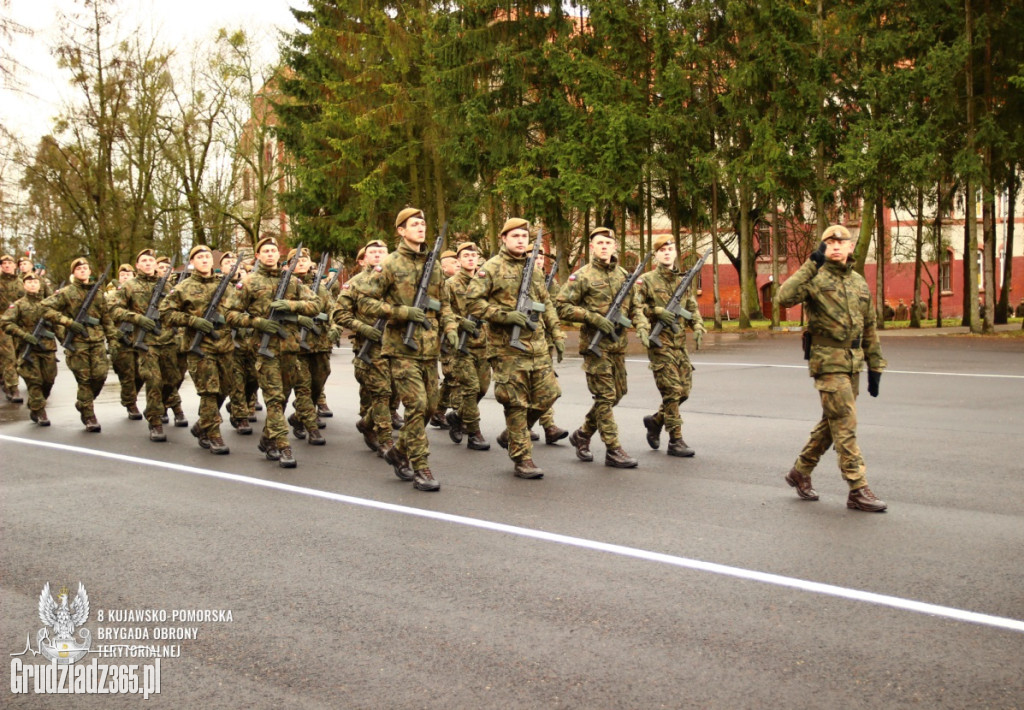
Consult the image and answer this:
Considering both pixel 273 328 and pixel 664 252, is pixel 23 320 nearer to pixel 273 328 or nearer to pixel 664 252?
pixel 273 328

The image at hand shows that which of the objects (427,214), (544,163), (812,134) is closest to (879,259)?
(812,134)

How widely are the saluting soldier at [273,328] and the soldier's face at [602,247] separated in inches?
106

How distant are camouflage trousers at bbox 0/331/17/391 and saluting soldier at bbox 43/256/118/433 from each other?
3.53m

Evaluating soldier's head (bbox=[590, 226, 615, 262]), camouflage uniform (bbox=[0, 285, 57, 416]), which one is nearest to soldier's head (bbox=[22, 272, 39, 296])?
camouflage uniform (bbox=[0, 285, 57, 416])

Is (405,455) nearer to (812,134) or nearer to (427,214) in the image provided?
(812,134)

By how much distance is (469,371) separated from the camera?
10945 mm

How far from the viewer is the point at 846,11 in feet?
90.8

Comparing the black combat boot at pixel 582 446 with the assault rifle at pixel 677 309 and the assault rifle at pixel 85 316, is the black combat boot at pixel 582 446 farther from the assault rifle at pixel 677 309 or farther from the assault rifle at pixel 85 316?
the assault rifle at pixel 85 316

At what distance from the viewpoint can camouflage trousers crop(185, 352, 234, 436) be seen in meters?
10.6

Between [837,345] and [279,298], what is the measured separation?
5.23 meters

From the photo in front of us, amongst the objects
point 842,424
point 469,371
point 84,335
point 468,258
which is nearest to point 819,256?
point 842,424

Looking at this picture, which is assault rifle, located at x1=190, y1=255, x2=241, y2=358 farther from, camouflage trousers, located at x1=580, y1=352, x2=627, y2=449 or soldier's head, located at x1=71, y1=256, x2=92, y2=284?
camouflage trousers, located at x1=580, y1=352, x2=627, y2=449

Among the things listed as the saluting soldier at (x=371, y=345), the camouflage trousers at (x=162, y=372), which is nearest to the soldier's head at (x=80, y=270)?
the camouflage trousers at (x=162, y=372)

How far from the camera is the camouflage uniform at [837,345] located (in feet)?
23.8
